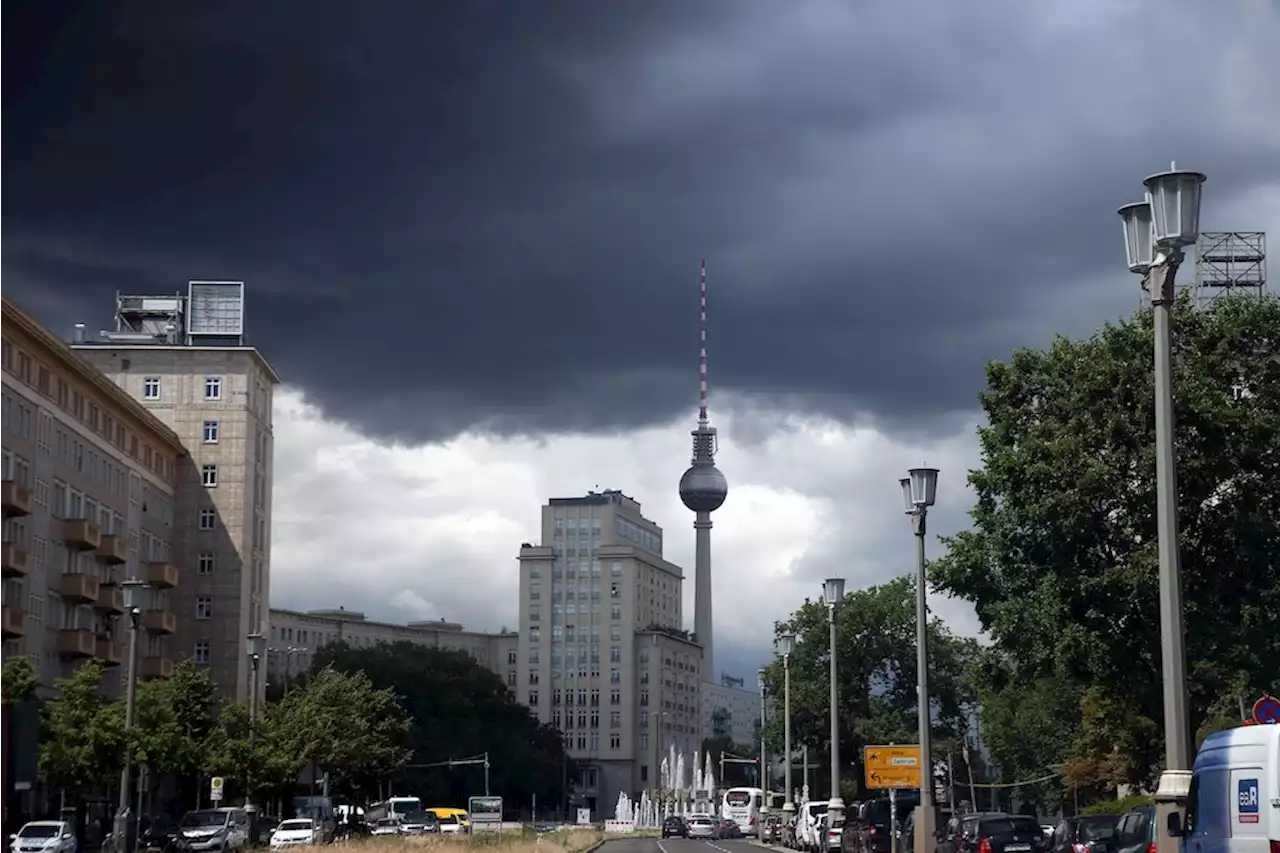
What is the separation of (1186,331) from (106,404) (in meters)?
65.2

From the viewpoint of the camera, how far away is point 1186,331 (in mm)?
42281

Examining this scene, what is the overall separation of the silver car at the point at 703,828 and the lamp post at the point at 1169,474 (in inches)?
3064

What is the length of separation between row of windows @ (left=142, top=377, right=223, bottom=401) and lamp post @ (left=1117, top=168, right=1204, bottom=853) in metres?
96.9

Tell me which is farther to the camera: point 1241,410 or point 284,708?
point 284,708

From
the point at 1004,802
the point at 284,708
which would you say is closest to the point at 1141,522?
the point at 284,708

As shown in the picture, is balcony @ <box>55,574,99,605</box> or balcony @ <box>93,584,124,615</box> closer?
balcony @ <box>55,574,99,605</box>

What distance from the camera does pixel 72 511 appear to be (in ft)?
284

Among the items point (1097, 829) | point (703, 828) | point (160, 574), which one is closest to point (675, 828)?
point (703, 828)

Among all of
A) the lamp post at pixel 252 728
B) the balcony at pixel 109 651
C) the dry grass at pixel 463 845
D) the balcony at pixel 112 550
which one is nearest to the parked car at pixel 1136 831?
the dry grass at pixel 463 845

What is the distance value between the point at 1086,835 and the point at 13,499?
52.5m

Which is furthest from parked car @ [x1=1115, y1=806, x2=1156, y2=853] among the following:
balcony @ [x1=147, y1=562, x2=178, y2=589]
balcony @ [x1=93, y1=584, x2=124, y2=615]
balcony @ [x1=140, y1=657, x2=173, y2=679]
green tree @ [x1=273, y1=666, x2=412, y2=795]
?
balcony @ [x1=147, y1=562, x2=178, y2=589]

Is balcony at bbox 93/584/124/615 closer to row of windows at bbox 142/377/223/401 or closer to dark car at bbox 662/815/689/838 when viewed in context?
row of windows at bbox 142/377/223/401

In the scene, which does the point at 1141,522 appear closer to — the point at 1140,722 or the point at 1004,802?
the point at 1140,722

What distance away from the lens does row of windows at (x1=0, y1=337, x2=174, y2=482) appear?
78.2 metres
